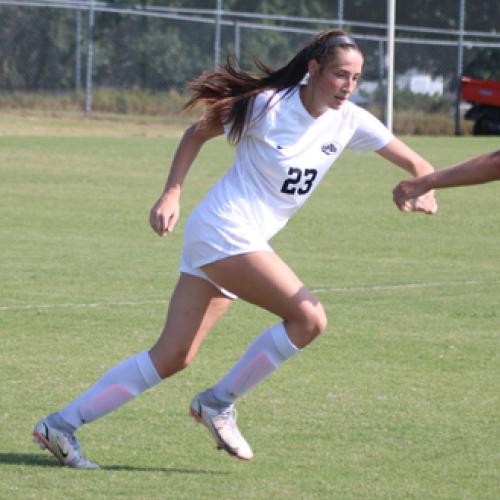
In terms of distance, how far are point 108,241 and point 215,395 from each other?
30.9ft

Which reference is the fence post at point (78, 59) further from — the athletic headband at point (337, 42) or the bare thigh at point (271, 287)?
the bare thigh at point (271, 287)

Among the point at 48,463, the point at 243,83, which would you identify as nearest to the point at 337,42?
the point at 243,83

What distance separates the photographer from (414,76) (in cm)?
3909

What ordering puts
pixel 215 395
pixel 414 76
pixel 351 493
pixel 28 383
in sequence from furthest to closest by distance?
pixel 414 76 < pixel 28 383 < pixel 215 395 < pixel 351 493

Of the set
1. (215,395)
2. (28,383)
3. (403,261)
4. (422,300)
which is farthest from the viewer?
(403,261)

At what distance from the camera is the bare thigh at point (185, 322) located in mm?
5914

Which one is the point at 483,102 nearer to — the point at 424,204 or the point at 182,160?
the point at 424,204

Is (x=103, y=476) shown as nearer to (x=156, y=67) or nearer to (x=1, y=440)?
(x=1, y=440)

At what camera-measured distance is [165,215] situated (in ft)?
19.1

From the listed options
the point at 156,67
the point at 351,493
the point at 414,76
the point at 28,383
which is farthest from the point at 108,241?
the point at 414,76

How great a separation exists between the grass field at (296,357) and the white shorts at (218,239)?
96 centimetres

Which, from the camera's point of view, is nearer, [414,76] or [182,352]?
[182,352]

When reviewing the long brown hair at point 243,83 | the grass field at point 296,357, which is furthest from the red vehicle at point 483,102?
the long brown hair at point 243,83

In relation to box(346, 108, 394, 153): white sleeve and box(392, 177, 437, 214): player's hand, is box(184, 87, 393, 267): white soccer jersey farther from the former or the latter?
box(392, 177, 437, 214): player's hand
